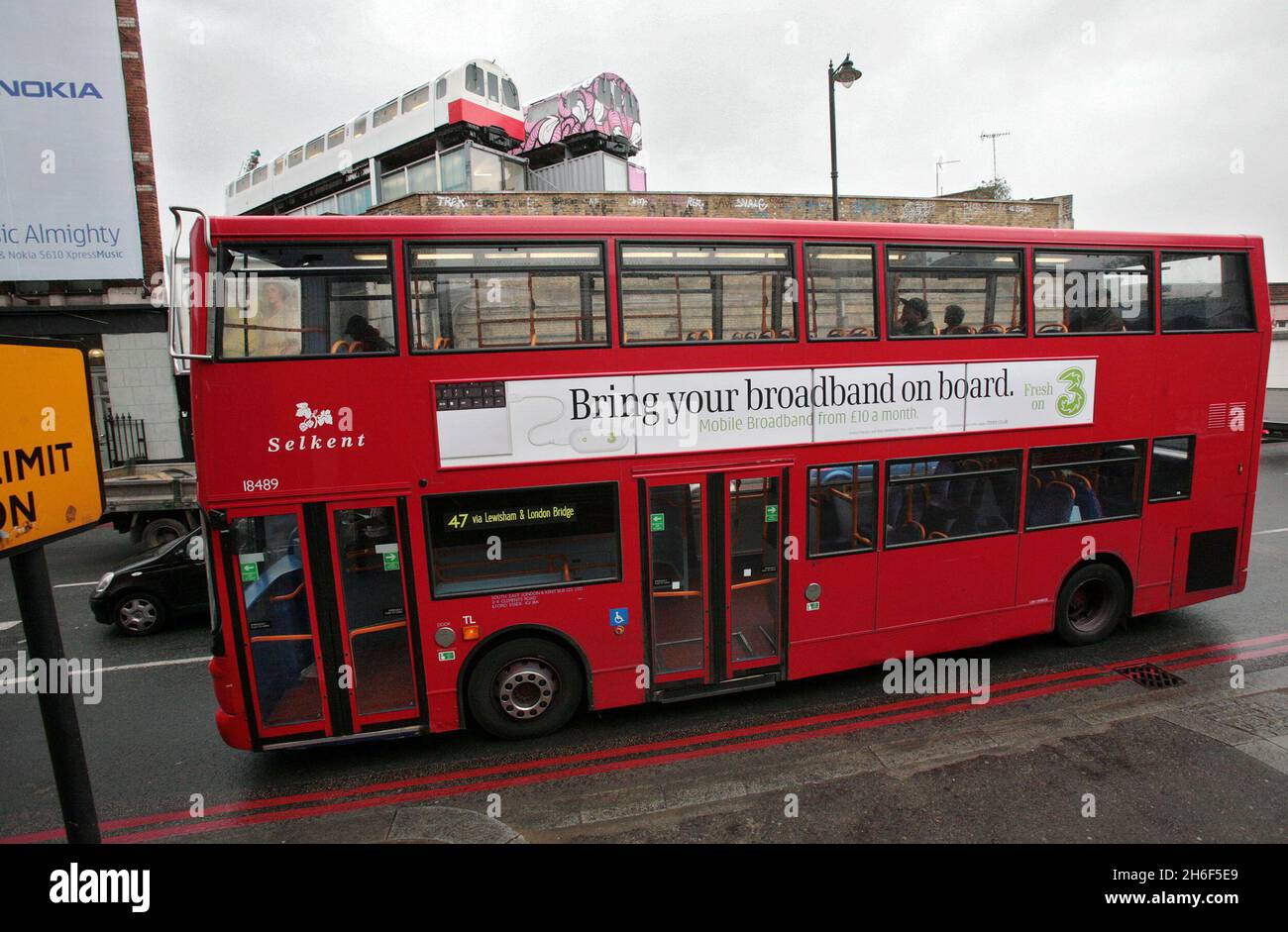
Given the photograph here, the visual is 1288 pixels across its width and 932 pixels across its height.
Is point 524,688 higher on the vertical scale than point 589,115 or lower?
lower

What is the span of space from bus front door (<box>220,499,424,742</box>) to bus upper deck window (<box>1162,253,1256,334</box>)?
26.4ft

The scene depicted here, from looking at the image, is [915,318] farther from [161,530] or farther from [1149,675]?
[161,530]

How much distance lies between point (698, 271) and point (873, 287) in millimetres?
1696

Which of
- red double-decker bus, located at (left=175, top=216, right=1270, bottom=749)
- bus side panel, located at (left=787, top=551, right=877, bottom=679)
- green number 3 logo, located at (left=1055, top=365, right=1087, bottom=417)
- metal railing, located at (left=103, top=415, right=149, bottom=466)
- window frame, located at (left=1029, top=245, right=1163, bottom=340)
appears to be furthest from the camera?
metal railing, located at (left=103, top=415, right=149, bottom=466)

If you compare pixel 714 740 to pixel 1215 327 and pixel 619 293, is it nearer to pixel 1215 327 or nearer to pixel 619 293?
pixel 619 293

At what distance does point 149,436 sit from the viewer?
19.2 m

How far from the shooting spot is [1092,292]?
256 inches

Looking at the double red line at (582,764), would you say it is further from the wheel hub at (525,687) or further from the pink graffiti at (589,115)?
the pink graffiti at (589,115)

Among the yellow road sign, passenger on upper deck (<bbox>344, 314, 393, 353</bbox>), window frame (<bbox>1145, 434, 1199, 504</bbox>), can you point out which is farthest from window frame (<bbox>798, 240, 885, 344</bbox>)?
the yellow road sign

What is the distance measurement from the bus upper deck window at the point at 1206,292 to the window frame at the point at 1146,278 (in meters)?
0.12

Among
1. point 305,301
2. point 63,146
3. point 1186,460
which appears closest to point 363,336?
point 305,301

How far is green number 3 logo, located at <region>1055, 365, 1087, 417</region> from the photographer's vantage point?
650 centimetres

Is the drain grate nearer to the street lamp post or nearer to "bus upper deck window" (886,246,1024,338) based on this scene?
"bus upper deck window" (886,246,1024,338)

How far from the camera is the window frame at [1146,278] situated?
6316 millimetres
